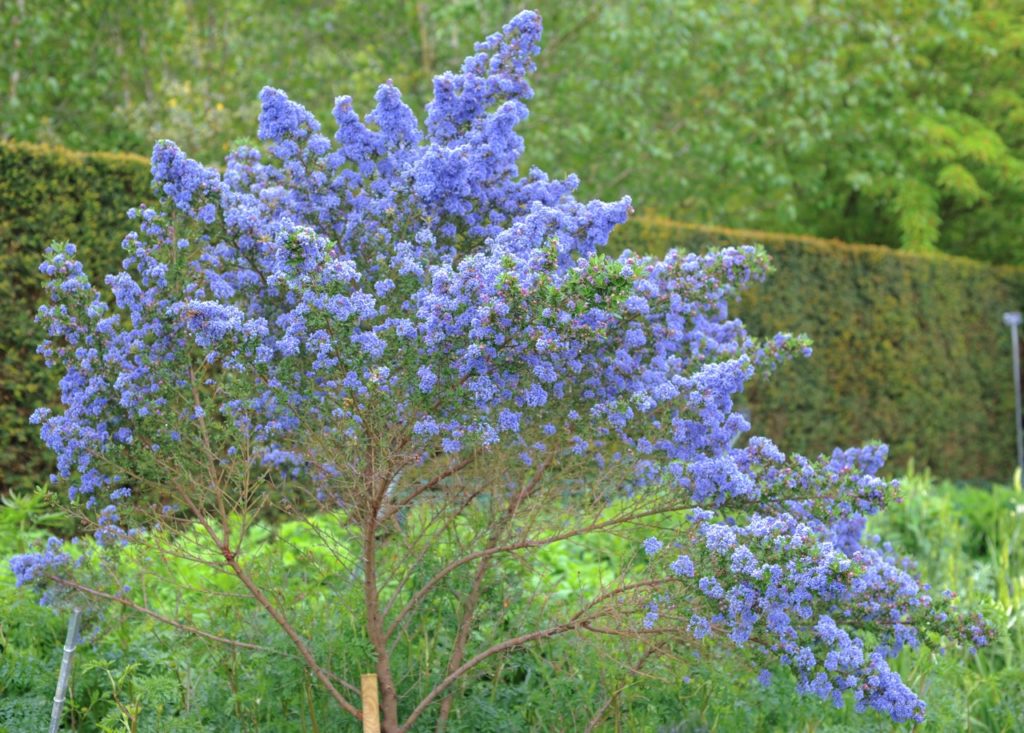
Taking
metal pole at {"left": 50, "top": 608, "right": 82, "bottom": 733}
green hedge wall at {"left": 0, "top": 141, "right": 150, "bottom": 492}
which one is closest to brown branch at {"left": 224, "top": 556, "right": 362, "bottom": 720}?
metal pole at {"left": 50, "top": 608, "right": 82, "bottom": 733}

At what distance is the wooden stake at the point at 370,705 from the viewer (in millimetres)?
3426

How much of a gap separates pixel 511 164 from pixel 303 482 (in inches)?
61.4

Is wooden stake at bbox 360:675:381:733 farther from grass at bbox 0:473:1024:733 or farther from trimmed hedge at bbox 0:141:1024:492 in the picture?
trimmed hedge at bbox 0:141:1024:492

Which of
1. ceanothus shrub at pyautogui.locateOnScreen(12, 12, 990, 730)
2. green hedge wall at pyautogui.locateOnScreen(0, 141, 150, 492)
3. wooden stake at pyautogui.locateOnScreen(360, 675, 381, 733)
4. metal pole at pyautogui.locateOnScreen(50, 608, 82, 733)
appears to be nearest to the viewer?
ceanothus shrub at pyautogui.locateOnScreen(12, 12, 990, 730)

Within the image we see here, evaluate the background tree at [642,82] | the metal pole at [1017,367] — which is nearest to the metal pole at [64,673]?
the background tree at [642,82]

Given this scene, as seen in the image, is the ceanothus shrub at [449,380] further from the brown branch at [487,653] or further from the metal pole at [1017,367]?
the metal pole at [1017,367]

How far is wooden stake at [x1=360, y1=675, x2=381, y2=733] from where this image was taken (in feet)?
11.2

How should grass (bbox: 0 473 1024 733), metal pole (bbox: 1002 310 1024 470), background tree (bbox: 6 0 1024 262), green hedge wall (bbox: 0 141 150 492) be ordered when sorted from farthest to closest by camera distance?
metal pole (bbox: 1002 310 1024 470), background tree (bbox: 6 0 1024 262), green hedge wall (bbox: 0 141 150 492), grass (bbox: 0 473 1024 733)

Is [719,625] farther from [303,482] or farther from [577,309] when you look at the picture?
[303,482]

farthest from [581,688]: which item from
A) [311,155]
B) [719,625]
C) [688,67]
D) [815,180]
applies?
[815,180]

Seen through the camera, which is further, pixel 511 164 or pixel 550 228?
pixel 511 164

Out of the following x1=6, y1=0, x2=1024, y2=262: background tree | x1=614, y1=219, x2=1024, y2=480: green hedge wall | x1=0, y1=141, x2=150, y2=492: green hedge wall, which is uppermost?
x1=6, y1=0, x2=1024, y2=262: background tree

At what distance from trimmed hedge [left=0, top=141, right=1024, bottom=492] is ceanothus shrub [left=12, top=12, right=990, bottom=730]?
2022 mm

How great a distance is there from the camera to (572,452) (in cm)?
369
